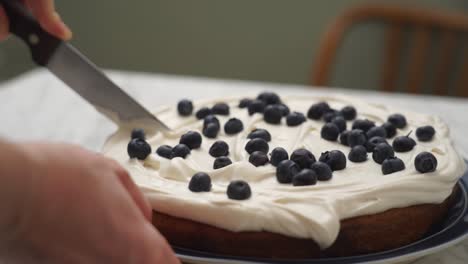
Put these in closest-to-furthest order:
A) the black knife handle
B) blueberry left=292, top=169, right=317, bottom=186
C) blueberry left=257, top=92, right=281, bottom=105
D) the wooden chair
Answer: blueberry left=292, top=169, right=317, bottom=186, the black knife handle, blueberry left=257, top=92, right=281, bottom=105, the wooden chair

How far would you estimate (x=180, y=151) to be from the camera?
1279 mm

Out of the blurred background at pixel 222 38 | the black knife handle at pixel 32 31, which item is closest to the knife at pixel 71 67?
the black knife handle at pixel 32 31

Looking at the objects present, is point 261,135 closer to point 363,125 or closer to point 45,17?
point 363,125

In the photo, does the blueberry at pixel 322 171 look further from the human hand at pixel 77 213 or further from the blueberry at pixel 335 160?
the human hand at pixel 77 213

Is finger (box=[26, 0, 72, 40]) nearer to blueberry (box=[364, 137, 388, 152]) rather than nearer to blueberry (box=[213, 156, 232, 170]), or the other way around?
blueberry (box=[213, 156, 232, 170])

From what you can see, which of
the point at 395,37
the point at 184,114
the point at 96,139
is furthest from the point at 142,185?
the point at 395,37

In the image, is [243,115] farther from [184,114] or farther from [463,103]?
[463,103]

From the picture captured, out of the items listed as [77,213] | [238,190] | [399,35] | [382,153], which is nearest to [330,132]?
[382,153]

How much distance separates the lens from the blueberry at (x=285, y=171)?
1.17m

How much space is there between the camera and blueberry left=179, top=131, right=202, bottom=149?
1.33 m

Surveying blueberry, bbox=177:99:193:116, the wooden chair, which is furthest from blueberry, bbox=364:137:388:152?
the wooden chair

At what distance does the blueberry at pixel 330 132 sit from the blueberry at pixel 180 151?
1.00 ft

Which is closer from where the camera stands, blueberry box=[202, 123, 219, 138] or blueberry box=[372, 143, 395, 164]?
blueberry box=[372, 143, 395, 164]

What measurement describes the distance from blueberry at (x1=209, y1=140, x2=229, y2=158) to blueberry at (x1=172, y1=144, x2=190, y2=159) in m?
0.05
